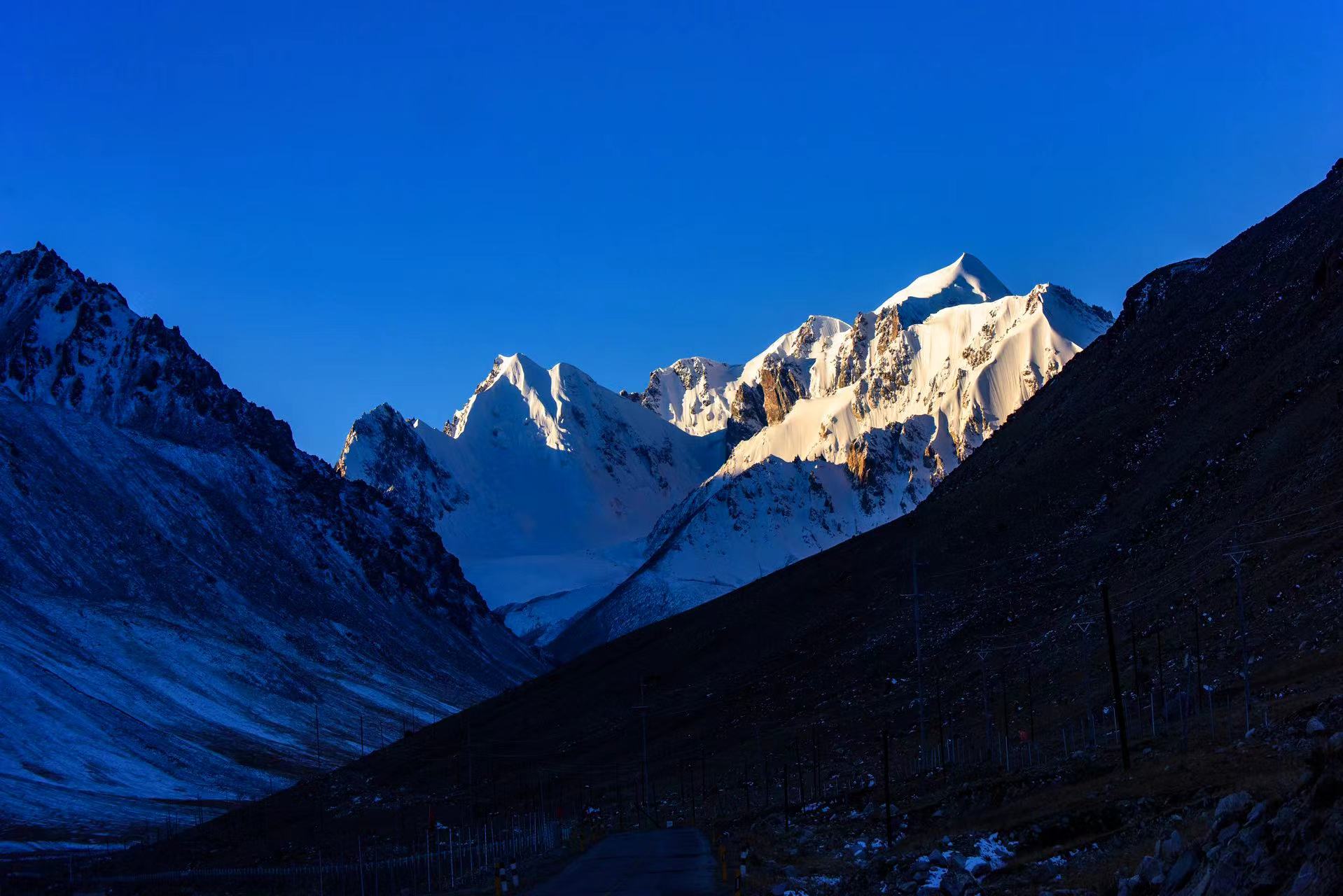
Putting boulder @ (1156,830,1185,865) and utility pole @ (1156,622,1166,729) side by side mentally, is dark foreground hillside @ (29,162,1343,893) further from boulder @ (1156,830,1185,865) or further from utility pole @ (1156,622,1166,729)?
utility pole @ (1156,622,1166,729)

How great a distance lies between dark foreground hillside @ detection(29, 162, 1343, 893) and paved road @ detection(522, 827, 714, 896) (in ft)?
6.97

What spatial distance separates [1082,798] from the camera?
127ft

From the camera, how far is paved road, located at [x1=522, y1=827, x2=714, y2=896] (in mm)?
37312

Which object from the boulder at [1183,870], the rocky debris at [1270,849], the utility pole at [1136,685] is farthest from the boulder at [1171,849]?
the utility pole at [1136,685]

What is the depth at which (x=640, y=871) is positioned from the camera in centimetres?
4350

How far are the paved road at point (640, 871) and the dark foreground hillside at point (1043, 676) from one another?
2123mm

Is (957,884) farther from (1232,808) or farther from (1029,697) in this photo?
(1029,697)

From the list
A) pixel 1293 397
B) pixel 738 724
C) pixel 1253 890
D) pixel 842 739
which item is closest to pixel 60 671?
pixel 738 724

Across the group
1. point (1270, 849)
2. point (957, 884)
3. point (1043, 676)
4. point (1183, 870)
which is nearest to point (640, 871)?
point (957, 884)

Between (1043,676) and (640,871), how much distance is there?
58240mm

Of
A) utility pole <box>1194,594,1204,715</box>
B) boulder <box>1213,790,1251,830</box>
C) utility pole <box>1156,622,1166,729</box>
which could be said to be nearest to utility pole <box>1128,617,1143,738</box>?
utility pole <box>1156,622,1166,729</box>

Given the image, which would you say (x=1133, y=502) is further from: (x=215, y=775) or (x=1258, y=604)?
(x=215, y=775)

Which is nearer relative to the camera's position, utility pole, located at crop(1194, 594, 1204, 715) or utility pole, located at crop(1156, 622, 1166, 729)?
utility pole, located at crop(1194, 594, 1204, 715)

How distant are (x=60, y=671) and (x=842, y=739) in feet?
403
